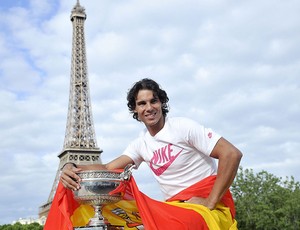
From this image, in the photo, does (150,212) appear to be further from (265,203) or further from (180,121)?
(265,203)

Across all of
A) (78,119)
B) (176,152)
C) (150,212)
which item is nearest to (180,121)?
(176,152)

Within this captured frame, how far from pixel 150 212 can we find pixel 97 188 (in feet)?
1.47

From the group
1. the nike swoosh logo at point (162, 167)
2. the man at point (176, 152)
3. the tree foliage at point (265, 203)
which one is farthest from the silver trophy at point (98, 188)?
the tree foliage at point (265, 203)

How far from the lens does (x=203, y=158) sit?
4445 mm

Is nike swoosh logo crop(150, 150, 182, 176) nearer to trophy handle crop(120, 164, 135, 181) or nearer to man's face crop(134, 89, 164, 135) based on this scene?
man's face crop(134, 89, 164, 135)

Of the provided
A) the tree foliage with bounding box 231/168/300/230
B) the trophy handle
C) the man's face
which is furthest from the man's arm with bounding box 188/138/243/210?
the tree foliage with bounding box 231/168/300/230

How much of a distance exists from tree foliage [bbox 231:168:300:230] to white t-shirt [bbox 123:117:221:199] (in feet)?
93.7

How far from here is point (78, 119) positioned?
2489 inches

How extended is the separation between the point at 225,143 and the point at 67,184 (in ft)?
4.50

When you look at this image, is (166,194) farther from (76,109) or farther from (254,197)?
(76,109)

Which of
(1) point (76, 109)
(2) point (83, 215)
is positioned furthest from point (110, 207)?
(1) point (76, 109)

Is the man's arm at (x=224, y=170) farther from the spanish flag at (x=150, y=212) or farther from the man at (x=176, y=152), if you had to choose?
Result: the spanish flag at (x=150, y=212)

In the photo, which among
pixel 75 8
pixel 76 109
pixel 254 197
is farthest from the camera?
pixel 75 8

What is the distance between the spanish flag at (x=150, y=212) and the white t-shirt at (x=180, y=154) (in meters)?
0.10
